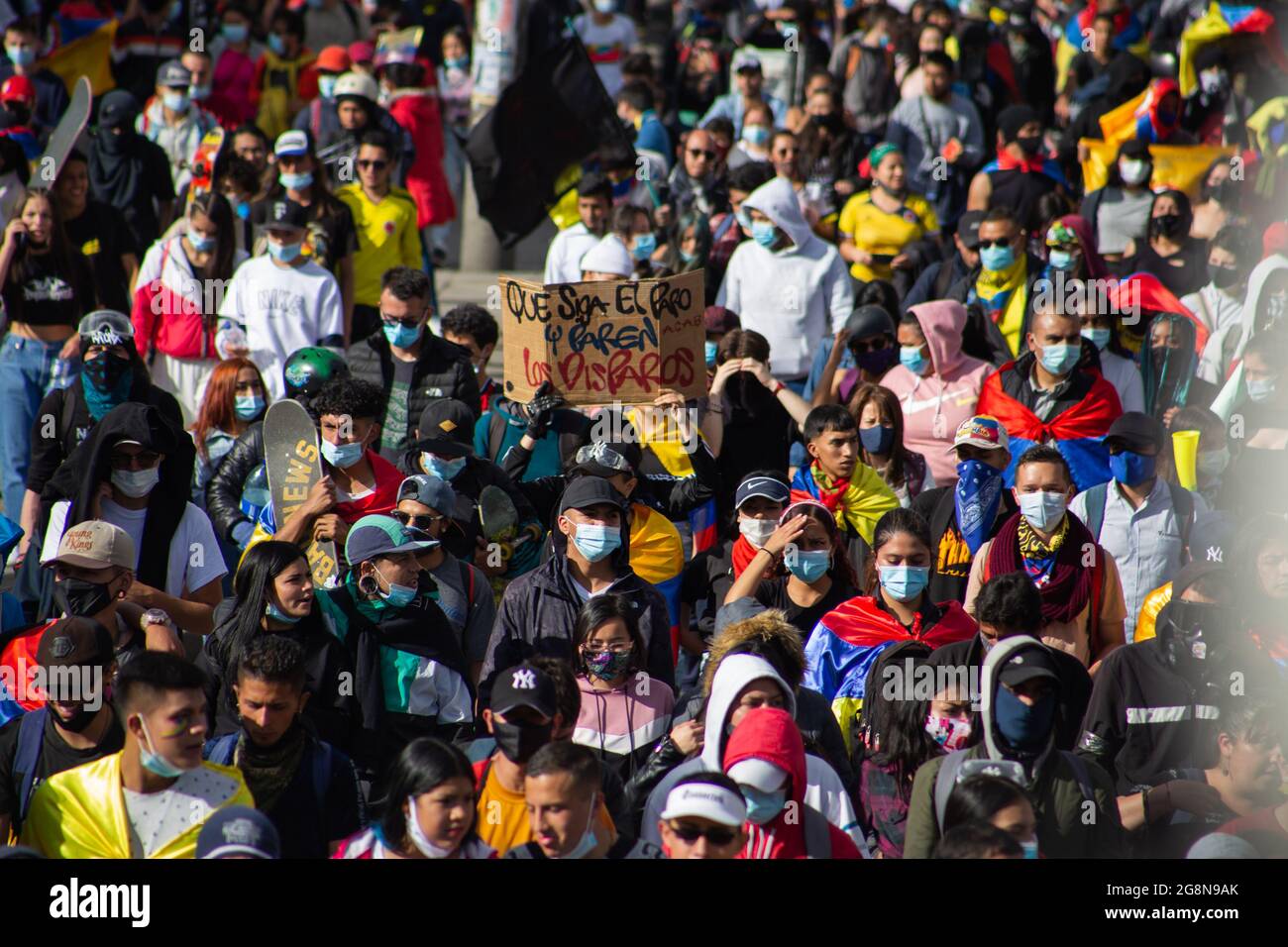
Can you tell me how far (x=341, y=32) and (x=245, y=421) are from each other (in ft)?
27.5

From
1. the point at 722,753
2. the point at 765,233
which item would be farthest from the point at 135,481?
the point at 765,233

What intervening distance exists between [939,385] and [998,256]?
5.03 ft

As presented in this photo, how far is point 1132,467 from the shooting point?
8172 millimetres

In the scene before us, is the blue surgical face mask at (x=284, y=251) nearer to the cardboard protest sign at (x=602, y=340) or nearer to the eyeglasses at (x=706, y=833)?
the cardboard protest sign at (x=602, y=340)

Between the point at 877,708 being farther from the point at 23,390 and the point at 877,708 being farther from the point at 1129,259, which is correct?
the point at 1129,259

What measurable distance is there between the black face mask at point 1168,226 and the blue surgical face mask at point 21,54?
319 inches

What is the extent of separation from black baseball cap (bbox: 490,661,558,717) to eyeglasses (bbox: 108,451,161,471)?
2193 mm

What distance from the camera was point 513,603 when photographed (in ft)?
23.8

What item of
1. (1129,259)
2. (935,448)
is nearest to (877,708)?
(935,448)

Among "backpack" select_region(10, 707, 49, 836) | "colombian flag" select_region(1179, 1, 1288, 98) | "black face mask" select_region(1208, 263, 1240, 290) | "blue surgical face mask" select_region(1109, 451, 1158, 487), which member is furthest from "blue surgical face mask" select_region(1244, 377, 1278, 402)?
"backpack" select_region(10, 707, 49, 836)

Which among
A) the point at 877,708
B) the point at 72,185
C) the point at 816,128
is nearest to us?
the point at 877,708

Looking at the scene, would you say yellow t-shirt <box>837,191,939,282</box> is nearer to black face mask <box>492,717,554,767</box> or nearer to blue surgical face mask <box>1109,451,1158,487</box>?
blue surgical face mask <box>1109,451,1158,487</box>

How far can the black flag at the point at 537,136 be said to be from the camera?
1267cm
